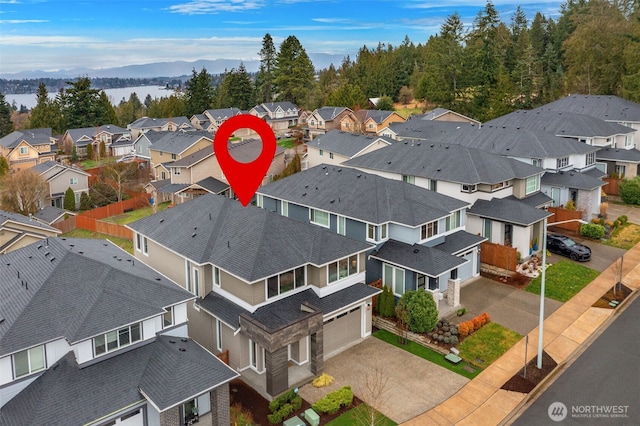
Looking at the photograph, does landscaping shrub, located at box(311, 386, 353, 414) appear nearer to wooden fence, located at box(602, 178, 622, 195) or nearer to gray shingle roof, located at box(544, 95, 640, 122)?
wooden fence, located at box(602, 178, 622, 195)

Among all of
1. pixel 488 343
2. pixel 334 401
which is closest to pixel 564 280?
pixel 488 343

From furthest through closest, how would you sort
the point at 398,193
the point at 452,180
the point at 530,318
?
the point at 452,180 → the point at 398,193 → the point at 530,318

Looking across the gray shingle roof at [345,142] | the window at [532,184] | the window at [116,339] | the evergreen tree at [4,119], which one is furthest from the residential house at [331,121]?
the window at [116,339]

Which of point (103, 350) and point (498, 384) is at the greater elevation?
point (103, 350)

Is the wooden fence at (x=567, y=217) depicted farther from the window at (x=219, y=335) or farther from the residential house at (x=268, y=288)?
the window at (x=219, y=335)

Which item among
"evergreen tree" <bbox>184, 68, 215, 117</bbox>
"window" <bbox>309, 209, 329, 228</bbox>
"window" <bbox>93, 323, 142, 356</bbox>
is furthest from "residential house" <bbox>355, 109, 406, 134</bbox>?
"window" <bbox>93, 323, 142, 356</bbox>

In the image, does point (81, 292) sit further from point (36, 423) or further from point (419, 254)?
point (419, 254)

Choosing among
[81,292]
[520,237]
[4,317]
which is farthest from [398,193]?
[4,317]
